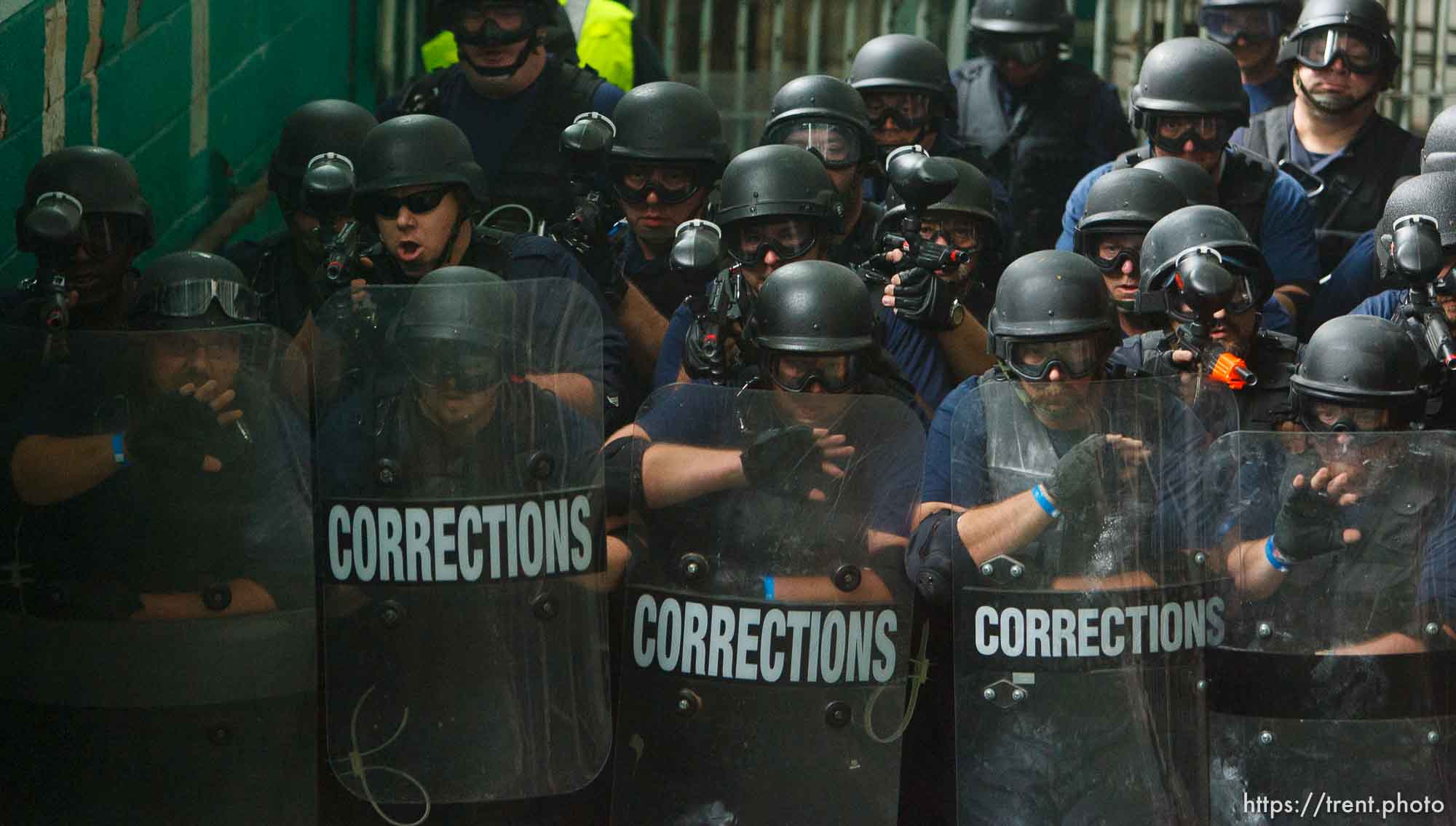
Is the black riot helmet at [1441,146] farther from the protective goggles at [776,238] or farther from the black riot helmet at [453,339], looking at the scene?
the black riot helmet at [453,339]

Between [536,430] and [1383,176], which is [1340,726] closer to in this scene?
[536,430]

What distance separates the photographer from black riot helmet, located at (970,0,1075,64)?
27.8 feet

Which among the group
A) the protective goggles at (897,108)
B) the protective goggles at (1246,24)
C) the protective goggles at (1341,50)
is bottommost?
the protective goggles at (897,108)

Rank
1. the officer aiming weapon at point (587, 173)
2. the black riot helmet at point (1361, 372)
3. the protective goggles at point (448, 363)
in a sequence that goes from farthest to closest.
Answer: the officer aiming weapon at point (587, 173) → the black riot helmet at point (1361, 372) → the protective goggles at point (448, 363)

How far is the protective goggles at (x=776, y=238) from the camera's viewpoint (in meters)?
6.50

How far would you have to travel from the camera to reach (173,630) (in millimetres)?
5160

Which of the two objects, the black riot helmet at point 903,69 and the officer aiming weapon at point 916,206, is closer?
the officer aiming weapon at point 916,206

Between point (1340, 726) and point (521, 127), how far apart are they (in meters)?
3.66

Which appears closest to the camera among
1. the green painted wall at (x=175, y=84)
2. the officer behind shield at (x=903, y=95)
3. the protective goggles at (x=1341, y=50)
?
the green painted wall at (x=175, y=84)

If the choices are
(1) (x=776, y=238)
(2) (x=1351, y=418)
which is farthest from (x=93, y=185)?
(2) (x=1351, y=418)

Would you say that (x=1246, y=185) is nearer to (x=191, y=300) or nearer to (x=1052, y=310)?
(x=1052, y=310)

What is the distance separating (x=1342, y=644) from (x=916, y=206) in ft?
6.00

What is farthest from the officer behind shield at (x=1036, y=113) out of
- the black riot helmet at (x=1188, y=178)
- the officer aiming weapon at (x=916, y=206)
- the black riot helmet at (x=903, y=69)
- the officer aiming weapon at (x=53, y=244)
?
the officer aiming weapon at (x=53, y=244)

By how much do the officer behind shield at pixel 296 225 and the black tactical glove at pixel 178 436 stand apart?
1.32m
